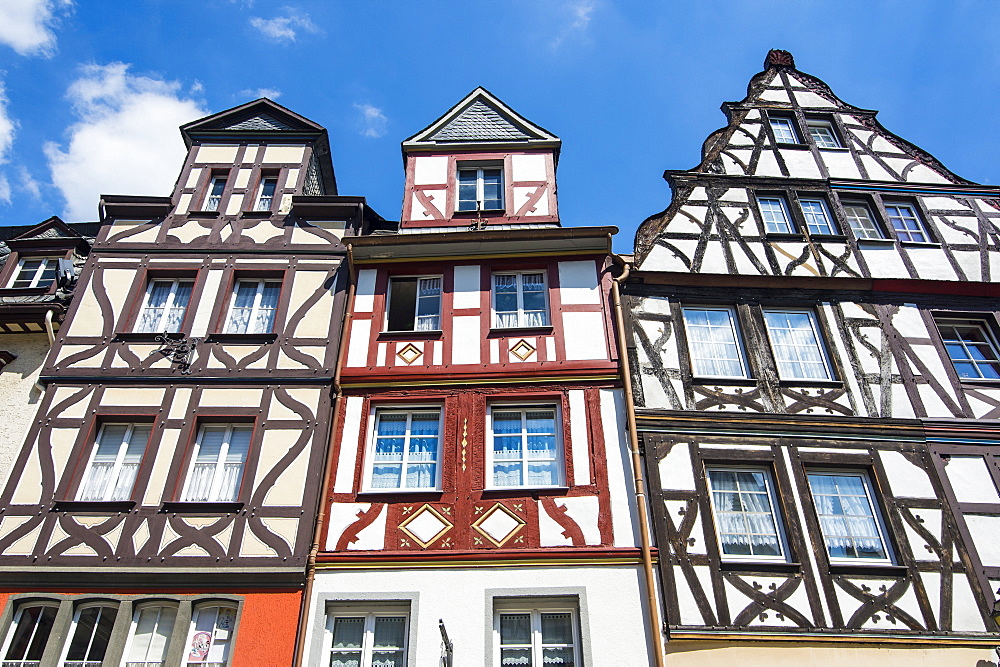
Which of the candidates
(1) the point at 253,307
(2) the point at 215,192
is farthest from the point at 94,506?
(2) the point at 215,192

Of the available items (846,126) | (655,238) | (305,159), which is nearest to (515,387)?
(655,238)

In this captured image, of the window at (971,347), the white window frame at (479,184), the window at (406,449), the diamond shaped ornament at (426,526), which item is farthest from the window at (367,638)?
the window at (971,347)

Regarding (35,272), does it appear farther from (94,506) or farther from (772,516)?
(772,516)

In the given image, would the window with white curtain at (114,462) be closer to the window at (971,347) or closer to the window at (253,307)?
the window at (253,307)

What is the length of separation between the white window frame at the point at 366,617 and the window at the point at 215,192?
8115 millimetres

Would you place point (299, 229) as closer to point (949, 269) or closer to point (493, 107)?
point (493, 107)

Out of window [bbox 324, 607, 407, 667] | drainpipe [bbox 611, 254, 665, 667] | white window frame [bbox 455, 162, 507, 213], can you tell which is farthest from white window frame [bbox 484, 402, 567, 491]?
white window frame [bbox 455, 162, 507, 213]

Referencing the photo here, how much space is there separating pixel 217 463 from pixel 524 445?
14.7ft

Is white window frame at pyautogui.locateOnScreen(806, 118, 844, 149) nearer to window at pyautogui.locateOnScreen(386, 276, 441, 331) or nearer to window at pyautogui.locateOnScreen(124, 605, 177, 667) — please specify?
window at pyautogui.locateOnScreen(386, 276, 441, 331)

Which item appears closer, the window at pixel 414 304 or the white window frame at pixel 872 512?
the white window frame at pixel 872 512

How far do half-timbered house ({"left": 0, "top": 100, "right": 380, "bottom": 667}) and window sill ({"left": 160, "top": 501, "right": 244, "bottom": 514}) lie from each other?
0.09 ft

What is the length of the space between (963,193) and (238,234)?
13.7m

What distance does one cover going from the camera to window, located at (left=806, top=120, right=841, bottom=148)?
54.5 ft

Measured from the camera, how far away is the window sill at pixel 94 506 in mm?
11078
